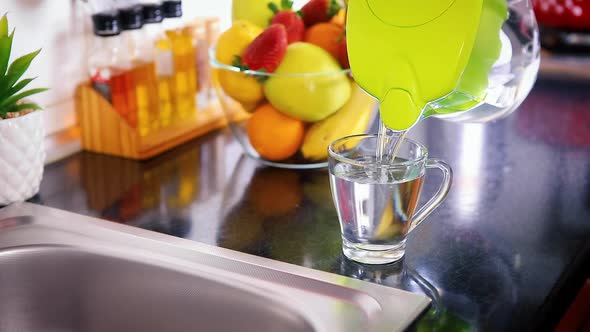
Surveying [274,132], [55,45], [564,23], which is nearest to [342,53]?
[274,132]

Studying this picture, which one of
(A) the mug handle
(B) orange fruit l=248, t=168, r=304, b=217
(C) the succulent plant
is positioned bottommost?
(B) orange fruit l=248, t=168, r=304, b=217

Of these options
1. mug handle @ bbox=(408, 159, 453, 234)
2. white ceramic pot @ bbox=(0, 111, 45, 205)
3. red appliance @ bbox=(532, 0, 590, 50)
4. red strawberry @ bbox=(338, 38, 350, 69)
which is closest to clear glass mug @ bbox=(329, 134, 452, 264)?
mug handle @ bbox=(408, 159, 453, 234)

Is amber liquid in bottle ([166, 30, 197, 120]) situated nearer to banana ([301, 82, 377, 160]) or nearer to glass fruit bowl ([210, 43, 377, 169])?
glass fruit bowl ([210, 43, 377, 169])

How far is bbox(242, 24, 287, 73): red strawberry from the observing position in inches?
43.1

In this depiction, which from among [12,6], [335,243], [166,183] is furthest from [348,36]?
[12,6]

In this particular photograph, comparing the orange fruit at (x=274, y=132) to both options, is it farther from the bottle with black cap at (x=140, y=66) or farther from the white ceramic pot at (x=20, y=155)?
the white ceramic pot at (x=20, y=155)

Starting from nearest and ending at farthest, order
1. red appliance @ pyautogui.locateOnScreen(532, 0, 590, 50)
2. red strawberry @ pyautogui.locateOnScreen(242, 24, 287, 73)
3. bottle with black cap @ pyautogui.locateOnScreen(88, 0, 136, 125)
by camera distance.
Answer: red strawberry @ pyautogui.locateOnScreen(242, 24, 287, 73)
bottle with black cap @ pyautogui.locateOnScreen(88, 0, 136, 125)
red appliance @ pyautogui.locateOnScreen(532, 0, 590, 50)

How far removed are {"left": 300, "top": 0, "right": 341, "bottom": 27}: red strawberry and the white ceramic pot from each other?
1.32 ft

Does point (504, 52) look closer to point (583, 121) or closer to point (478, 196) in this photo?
point (478, 196)

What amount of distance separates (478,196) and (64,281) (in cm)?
53

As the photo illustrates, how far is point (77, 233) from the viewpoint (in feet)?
3.10

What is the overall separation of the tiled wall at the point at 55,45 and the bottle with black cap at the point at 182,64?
13 cm

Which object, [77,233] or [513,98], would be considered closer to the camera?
[77,233]

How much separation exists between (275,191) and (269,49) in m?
0.19
